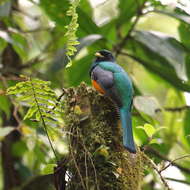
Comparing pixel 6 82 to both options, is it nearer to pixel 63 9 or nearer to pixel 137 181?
pixel 63 9

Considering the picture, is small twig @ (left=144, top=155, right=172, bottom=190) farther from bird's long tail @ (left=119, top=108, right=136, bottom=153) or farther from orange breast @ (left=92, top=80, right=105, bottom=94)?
orange breast @ (left=92, top=80, right=105, bottom=94)

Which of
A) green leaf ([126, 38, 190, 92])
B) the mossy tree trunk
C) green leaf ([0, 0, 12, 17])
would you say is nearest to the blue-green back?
the mossy tree trunk

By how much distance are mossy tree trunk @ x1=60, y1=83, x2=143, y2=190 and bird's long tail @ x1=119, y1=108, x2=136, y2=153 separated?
0.18ft

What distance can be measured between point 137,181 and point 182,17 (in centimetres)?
188

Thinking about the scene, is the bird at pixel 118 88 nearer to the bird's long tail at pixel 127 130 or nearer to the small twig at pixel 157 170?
the bird's long tail at pixel 127 130

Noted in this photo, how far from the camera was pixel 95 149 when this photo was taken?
10.3ft

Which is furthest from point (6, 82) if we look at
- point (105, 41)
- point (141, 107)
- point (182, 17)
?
point (182, 17)

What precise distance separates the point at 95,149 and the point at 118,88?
2.60 feet

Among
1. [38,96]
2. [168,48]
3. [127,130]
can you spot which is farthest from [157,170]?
[168,48]

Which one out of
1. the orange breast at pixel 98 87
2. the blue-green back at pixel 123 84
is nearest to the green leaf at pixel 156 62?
the blue-green back at pixel 123 84

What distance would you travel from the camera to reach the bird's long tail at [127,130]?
3053 mm

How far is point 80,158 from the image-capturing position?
3115 millimetres

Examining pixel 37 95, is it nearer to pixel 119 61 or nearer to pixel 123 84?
pixel 123 84

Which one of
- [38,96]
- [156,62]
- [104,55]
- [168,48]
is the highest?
[38,96]
